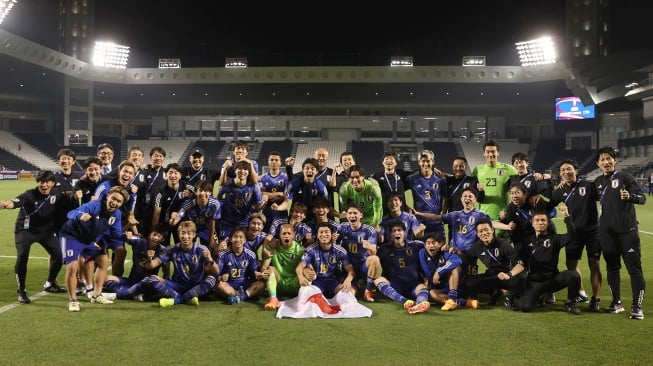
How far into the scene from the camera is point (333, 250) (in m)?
6.18

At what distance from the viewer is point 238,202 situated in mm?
6938

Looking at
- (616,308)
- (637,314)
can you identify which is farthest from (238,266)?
(637,314)

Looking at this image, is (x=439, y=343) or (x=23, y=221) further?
(x=23, y=221)

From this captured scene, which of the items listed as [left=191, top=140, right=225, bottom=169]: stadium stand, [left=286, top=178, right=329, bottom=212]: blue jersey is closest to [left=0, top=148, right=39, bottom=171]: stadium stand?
[left=191, top=140, right=225, bottom=169]: stadium stand

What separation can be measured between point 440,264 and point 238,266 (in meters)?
2.55

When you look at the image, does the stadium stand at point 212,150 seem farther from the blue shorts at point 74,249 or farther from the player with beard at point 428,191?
the blue shorts at point 74,249

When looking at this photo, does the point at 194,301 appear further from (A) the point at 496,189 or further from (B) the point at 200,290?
(A) the point at 496,189

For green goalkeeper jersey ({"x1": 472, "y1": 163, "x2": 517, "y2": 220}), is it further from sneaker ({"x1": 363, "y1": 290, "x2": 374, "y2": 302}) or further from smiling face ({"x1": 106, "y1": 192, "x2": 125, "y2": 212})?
smiling face ({"x1": 106, "y1": 192, "x2": 125, "y2": 212})

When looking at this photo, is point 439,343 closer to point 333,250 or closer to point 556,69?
point 333,250

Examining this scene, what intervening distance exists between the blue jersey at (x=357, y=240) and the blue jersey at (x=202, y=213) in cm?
178

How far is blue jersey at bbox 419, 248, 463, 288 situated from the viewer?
5.82 metres

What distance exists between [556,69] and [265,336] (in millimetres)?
38233

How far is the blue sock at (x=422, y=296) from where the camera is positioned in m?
5.66

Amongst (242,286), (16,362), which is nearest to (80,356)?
(16,362)
